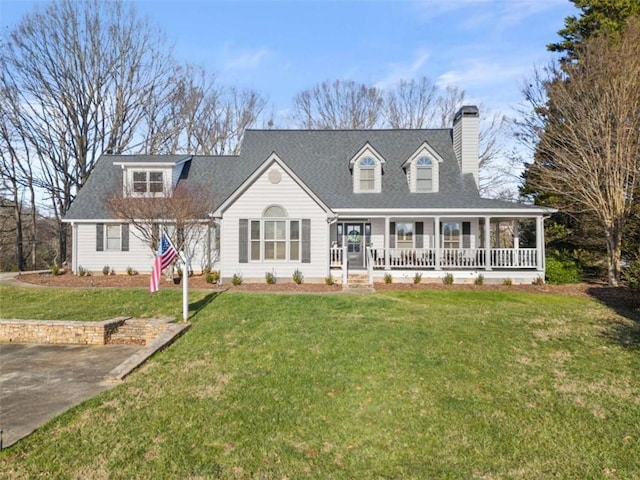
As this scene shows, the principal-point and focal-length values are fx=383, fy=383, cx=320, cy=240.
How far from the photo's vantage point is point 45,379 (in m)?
6.19

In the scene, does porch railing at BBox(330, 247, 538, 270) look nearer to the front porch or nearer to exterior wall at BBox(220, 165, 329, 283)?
the front porch

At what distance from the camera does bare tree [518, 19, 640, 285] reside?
14602 millimetres

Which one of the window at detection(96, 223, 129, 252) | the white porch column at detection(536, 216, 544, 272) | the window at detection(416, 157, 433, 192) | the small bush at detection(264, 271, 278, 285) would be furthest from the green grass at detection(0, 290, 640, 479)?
the window at detection(96, 223, 129, 252)

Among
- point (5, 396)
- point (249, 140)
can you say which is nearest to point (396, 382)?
point (5, 396)

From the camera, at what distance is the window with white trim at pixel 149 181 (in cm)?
1825

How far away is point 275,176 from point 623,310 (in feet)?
40.3

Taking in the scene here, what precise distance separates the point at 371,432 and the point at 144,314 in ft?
26.2

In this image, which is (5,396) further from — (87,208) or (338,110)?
(338,110)

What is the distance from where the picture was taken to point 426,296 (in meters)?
12.9

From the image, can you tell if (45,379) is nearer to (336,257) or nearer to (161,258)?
(161,258)

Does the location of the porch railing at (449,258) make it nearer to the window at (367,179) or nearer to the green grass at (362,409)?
the window at (367,179)

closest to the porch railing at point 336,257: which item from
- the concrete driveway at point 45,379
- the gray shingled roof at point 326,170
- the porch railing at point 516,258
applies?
the gray shingled roof at point 326,170

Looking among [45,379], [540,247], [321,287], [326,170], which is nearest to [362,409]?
[45,379]

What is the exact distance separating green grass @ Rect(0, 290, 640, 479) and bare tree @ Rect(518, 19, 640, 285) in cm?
931
